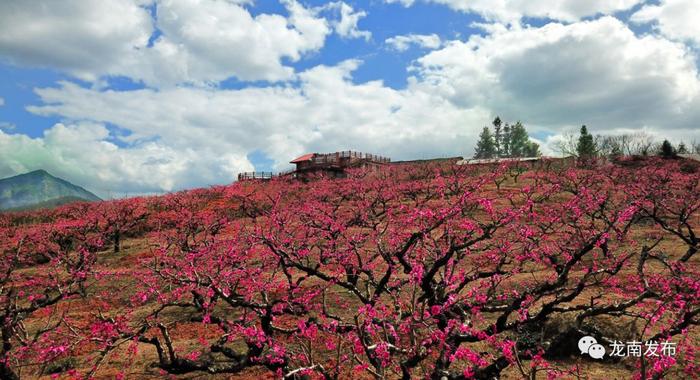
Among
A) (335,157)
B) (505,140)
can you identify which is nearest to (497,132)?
(505,140)

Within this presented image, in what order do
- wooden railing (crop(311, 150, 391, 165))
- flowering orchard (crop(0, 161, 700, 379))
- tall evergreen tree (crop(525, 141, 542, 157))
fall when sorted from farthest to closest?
tall evergreen tree (crop(525, 141, 542, 157)) → wooden railing (crop(311, 150, 391, 165)) → flowering orchard (crop(0, 161, 700, 379))

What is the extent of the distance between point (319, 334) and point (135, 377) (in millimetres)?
5730

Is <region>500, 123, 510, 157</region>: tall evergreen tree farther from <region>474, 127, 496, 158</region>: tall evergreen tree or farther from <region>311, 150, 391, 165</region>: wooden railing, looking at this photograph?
<region>311, 150, 391, 165</region>: wooden railing

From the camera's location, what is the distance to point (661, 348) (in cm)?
812

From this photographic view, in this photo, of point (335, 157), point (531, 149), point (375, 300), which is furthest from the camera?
point (531, 149)

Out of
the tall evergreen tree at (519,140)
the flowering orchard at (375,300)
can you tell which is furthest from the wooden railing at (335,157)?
the tall evergreen tree at (519,140)

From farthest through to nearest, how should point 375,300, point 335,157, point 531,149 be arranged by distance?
point 531,149
point 335,157
point 375,300

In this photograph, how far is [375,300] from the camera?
1173cm

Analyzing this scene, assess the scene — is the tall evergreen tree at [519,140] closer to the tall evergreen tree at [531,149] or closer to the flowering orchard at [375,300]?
the tall evergreen tree at [531,149]

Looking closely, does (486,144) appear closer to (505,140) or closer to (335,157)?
(505,140)

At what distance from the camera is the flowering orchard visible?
8.95 metres

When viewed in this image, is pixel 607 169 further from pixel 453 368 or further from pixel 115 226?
pixel 115 226

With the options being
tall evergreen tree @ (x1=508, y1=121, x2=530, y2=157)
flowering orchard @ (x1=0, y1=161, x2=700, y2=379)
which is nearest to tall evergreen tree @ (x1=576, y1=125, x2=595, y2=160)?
tall evergreen tree @ (x1=508, y1=121, x2=530, y2=157)

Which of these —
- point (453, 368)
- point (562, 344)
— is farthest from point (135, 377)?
point (562, 344)
